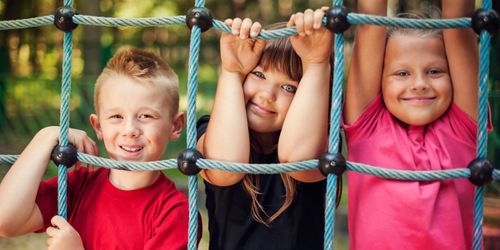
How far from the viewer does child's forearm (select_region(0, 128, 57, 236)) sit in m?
1.07

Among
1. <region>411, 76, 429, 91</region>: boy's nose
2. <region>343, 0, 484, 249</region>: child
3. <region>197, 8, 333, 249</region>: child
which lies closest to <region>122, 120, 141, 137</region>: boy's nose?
<region>197, 8, 333, 249</region>: child

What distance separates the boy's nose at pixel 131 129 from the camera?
112cm

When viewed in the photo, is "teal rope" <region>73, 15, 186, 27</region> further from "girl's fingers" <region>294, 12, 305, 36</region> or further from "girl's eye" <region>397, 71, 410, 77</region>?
"girl's eye" <region>397, 71, 410, 77</region>

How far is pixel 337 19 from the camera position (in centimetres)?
99

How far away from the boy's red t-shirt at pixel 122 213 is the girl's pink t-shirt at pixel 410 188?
0.28 metres

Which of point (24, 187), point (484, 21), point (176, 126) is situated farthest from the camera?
point (176, 126)

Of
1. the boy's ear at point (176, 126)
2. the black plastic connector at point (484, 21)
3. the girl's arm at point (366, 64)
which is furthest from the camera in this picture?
the boy's ear at point (176, 126)

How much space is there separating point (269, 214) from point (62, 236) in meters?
0.33

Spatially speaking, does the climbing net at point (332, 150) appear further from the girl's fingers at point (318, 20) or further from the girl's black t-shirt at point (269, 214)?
the girl's black t-shirt at point (269, 214)

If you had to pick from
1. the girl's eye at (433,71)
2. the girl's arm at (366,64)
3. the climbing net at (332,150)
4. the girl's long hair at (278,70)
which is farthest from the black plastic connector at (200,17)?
the girl's eye at (433,71)

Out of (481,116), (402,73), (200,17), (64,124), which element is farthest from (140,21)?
(481,116)

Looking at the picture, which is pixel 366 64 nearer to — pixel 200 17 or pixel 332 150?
pixel 332 150

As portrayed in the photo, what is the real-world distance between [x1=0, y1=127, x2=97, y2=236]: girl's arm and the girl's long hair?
0.98 feet

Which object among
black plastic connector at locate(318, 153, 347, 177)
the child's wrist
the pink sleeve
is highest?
the child's wrist
